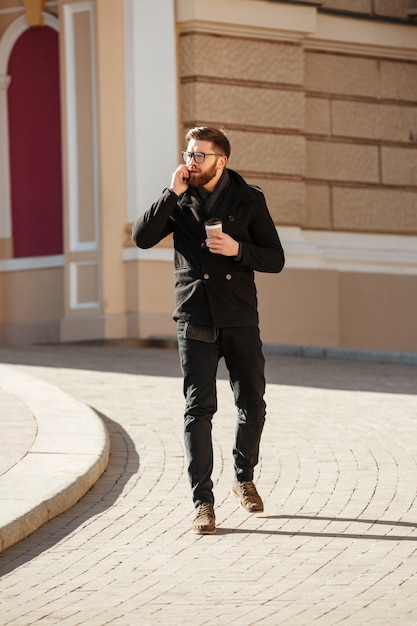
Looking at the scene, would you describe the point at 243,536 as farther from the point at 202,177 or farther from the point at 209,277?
the point at 202,177

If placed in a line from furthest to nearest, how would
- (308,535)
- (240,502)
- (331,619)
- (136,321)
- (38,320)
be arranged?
(38,320) → (136,321) → (240,502) → (308,535) → (331,619)

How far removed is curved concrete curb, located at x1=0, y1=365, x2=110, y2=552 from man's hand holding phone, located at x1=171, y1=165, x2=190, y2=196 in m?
1.59

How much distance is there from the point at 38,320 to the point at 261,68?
4.06 meters

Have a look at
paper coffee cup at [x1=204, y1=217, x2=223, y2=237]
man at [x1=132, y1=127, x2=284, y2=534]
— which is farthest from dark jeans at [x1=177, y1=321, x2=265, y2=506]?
paper coffee cup at [x1=204, y1=217, x2=223, y2=237]

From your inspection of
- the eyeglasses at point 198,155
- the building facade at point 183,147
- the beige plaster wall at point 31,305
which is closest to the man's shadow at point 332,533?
the eyeglasses at point 198,155

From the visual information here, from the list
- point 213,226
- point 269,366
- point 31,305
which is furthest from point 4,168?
point 213,226

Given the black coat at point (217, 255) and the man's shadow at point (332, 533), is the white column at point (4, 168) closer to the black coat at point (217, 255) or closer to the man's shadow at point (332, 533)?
the black coat at point (217, 255)

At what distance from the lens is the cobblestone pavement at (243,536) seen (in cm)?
529

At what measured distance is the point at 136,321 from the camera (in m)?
17.0

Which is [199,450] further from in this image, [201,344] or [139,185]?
[139,185]

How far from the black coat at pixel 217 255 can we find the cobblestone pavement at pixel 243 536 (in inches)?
38.9

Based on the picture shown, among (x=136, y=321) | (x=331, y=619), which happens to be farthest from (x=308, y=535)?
(x=136, y=321)

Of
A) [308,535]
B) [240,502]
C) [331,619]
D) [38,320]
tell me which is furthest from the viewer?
[38,320]

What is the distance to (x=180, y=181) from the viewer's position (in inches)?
267
